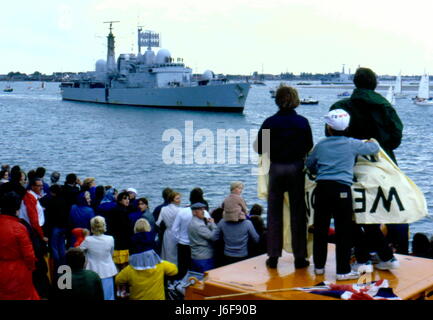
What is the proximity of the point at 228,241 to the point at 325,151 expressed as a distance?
2.22m

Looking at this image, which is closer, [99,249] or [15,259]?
[15,259]

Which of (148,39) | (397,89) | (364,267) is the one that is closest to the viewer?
(364,267)

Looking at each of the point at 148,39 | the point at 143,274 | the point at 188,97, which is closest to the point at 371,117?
the point at 143,274

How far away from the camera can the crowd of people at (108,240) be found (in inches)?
219

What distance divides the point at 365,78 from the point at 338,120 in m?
0.58

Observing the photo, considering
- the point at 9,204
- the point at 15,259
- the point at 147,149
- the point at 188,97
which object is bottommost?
the point at 147,149

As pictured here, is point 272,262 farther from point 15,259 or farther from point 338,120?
point 15,259

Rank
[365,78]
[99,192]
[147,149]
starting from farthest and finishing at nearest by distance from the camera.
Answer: [147,149], [99,192], [365,78]

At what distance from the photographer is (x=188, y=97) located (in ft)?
283

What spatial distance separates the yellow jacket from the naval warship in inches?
2968

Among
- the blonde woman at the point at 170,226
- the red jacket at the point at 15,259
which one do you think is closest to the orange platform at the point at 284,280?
the red jacket at the point at 15,259

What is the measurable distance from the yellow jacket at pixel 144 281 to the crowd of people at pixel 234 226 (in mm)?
10

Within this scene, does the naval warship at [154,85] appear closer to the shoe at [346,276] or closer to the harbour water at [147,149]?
the harbour water at [147,149]

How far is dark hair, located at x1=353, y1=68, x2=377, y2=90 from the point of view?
16.7 feet
